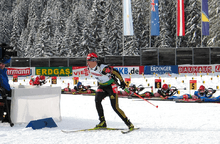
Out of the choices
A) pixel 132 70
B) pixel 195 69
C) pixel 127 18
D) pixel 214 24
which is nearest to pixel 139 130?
pixel 195 69

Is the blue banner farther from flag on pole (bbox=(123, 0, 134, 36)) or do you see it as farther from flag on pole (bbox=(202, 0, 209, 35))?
flag on pole (bbox=(202, 0, 209, 35))

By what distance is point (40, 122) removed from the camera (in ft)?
25.4

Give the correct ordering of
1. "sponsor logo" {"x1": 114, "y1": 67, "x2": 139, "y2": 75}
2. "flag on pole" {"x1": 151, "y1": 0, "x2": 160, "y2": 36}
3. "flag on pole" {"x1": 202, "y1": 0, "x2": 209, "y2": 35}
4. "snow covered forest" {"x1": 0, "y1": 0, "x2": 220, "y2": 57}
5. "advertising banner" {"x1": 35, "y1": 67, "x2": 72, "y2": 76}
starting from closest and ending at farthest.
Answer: "sponsor logo" {"x1": 114, "y1": 67, "x2": 139, "y2": 75} → "advertising banner" {"x1": 35, "y1": 67, "x2": 72, "y2": 76} → "flag on pole" {"x1": 202, "y1": 0, "x2": 209, "y2": 35} → "flag on pole" {"x1": 151, "y1": 0, "x2": 160, "y2": 36} → "snow covered forest" {"x1": 0, "y1": 0, "x2": 220, "y2": 57}

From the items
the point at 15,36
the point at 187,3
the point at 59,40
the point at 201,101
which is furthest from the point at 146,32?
the point at 201,101

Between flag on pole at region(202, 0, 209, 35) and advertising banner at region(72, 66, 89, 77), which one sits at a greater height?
flag on pole at region(202, 0, 209, 35)

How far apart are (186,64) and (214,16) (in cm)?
1781

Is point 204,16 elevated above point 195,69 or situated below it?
above

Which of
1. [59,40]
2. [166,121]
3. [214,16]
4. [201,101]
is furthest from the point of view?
[59,40]

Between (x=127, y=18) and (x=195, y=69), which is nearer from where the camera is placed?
(x=195, y=69)

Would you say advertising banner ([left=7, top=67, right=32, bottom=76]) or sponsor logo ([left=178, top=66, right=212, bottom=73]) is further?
advertising banner ([left=7, top=67, right=32, bottom=76])

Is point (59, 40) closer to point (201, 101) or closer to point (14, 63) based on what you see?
point (14, 63)

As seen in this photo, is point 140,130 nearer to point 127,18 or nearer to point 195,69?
point 195,69

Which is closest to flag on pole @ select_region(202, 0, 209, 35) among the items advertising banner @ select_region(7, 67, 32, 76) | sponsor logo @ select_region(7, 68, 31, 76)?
advertising banner @ select_region(7, 67, 32, 76)

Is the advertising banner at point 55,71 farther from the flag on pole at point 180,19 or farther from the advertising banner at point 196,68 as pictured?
the flag on pole at point 180,19
